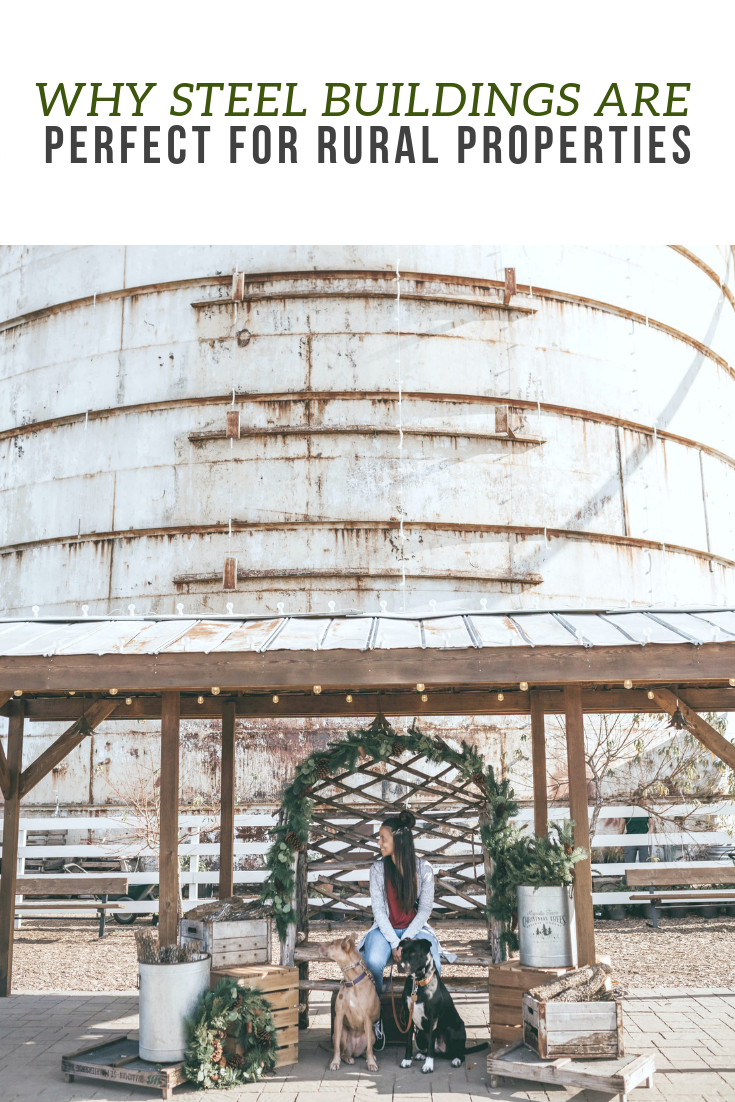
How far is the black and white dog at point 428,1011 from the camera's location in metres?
6.77

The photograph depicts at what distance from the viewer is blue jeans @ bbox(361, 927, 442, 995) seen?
7008 mm

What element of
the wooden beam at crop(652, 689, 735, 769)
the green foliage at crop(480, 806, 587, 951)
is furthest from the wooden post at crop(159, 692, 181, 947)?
the wooden beam at crop(652, 689, 735, 769)

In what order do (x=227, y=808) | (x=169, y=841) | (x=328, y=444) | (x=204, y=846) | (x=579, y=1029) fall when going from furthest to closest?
(x=328, y=444) < (x=204, y=846) < (x=227, y=808) < (x=169, y=841) < (x=579, y=1029)

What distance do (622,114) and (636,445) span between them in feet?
35.6

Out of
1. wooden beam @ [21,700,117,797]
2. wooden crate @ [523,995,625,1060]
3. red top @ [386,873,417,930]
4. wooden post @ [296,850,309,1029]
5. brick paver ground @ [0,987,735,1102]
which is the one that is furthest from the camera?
wooden beam @ [21,700,117,797]

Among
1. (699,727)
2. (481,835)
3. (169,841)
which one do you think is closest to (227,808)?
(169,841)

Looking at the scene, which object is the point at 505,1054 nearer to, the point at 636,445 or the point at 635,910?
the point at 635,910

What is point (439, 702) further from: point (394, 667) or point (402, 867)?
point (394, 667)

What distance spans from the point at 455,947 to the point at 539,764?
5.82ft

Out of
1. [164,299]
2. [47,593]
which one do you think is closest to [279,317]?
[164,299]

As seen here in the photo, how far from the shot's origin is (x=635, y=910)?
48.2 ft

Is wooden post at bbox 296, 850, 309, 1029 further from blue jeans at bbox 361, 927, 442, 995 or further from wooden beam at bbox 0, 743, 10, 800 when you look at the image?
wooden beam at bbox 0, 743, 10, 800

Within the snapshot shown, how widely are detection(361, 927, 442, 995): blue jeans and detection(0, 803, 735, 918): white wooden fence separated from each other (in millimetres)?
7092

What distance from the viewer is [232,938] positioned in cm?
713
